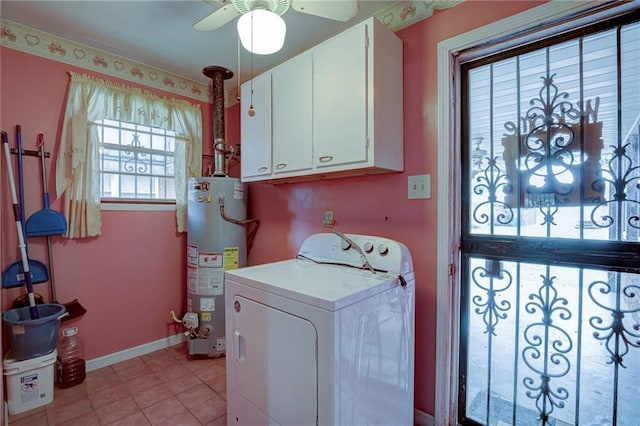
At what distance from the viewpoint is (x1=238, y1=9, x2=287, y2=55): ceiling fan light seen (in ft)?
4.24

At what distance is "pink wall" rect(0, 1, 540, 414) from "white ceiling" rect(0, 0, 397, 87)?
0.32m

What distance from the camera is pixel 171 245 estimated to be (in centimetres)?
284

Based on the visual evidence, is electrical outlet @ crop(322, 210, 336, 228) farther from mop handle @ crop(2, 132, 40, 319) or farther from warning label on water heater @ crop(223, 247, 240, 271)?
mop handle @ crop(2, 132, 40, 319)

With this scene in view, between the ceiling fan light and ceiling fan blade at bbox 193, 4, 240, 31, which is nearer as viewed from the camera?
the ceiling fan light

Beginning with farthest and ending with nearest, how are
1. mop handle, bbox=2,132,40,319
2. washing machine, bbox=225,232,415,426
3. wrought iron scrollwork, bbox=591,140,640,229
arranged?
mop handle, bbox=2,132,40,319 < wrought iron scrollwork, bbox=591,140,640,229 < washing machine, bbox=225,232,415,426

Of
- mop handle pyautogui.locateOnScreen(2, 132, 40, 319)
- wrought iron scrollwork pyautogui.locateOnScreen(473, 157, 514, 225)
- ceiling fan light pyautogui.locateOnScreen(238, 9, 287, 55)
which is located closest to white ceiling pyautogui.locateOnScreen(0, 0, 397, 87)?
ceiling fan light pyautogui.locateOnScreen(238, 9, 287, 55)

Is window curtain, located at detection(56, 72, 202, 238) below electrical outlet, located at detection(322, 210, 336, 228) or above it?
above

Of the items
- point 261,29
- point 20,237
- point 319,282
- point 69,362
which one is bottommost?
point 69,362

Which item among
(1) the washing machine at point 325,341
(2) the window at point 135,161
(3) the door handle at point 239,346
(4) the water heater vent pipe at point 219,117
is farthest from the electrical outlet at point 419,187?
(2) the window at point 135,161

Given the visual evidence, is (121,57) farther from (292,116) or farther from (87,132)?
(292,116)

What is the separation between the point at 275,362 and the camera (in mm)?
1352

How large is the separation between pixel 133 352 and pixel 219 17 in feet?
8.77

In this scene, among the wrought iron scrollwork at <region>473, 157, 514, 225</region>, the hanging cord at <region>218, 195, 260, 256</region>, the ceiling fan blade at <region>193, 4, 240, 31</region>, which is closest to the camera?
the ceiling fan blade at <region>193, 4, 240, 31</region>

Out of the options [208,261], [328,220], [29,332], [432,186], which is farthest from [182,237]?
[432,186]
